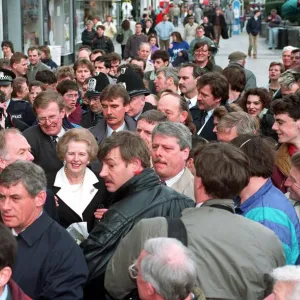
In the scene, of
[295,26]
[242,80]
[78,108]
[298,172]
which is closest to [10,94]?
[78,108]

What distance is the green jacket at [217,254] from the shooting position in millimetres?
4137

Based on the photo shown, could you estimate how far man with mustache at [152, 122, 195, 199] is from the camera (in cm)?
593

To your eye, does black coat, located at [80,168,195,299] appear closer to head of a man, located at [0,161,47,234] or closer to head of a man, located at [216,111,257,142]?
head of a man, located at [0,161,47,234]

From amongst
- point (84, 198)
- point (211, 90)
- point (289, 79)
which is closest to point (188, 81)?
point (289, 79)

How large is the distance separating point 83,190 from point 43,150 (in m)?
1.40

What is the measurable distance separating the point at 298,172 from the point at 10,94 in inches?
246

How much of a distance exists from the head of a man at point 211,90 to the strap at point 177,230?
5.00 metres

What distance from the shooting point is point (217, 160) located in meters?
4.42

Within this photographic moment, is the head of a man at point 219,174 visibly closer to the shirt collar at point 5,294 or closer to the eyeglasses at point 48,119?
the shirt collar at point 5,294

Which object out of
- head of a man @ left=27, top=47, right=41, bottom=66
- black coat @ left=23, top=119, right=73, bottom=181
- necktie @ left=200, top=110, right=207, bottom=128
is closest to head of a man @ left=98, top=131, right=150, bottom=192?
black coat @ left=23, top=119, right=73, bottom=181

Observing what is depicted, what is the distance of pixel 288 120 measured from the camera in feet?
23.4

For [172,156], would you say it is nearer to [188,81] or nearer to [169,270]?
[169,270]

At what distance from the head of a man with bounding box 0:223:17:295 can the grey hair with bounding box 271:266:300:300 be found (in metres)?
1.24

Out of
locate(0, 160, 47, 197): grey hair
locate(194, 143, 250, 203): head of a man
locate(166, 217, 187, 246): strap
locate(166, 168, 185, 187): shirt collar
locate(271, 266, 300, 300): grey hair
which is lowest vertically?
locate(166, 168, 185, 187): shirt collar
